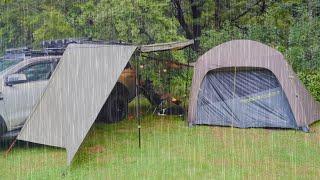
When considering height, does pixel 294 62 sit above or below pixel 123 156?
above

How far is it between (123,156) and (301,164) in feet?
9.03

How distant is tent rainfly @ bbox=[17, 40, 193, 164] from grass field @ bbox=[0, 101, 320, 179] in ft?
1.43

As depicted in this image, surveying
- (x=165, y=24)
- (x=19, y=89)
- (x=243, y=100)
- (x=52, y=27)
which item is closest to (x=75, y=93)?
(x=19, y=89)

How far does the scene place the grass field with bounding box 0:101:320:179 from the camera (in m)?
6.05

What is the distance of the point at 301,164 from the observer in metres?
6.34

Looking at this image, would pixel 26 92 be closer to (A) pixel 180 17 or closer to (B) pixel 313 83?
(B) pixel 313 83

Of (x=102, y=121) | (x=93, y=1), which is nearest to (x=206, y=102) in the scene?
(x=102, y=121)

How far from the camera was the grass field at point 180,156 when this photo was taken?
6051 mm

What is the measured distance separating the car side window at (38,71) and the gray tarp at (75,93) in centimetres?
71

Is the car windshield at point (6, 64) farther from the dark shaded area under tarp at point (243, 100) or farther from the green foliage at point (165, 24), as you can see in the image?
the dark shaded area under tarp at point (243, 100)

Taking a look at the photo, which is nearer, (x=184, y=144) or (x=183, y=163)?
(x=183, y=163)

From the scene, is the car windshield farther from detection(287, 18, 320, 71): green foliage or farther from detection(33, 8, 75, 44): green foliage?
detection(287, 18, 320, 71): green foliage

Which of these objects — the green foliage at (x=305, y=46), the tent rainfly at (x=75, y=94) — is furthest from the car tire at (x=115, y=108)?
the green foliage at (x=305, y=46)

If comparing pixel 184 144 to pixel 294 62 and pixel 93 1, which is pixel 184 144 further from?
pixel 93 1
